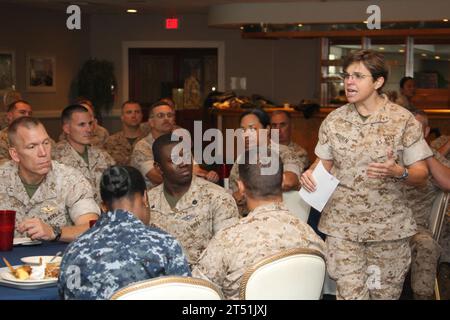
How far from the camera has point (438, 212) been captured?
5191 mm

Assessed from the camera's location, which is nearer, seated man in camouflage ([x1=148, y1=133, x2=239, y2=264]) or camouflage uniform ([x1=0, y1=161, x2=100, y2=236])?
camouflage uniform ([x1=0, y1=161, x2=100, y2=236])

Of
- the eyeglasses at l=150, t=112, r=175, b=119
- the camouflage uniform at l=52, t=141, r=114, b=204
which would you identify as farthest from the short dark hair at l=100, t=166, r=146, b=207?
the eyeglasses at l=150, t=112, r=175, b=119

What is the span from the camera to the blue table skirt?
291 centimetres

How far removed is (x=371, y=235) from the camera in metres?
4.11

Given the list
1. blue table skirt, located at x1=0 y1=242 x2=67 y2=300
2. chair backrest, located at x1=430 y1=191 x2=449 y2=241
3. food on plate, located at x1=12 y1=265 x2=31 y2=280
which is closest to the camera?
blue table skirt, located at x1=0 y1=242 x2=67 y2=300

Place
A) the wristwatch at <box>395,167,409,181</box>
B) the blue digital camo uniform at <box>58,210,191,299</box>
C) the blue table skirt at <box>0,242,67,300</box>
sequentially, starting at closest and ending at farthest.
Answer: the blue digital camo uniform at <box>58,210,191,299</box> < the blue table skirt at <box>0,242,67,300</box> < the wristwatch at <box>395,167,409,181</box>

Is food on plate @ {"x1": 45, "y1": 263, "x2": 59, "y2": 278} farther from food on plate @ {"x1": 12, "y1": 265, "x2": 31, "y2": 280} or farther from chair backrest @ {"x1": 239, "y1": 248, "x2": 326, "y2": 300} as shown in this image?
chair backrest @ {"x1": 239, "y1": 248, "x2": 326, "y2": 300}

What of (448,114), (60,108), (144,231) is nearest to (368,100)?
(144,231)

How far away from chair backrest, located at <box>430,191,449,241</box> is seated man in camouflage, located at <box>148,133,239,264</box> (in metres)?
1.63

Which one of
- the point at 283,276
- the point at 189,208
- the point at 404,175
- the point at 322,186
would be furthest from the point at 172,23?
the point at 283,276

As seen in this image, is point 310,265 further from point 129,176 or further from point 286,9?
point 286,9

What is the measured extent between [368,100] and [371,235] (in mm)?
701

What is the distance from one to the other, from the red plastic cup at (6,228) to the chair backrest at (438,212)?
2.79 metres

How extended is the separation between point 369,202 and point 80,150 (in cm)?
261
